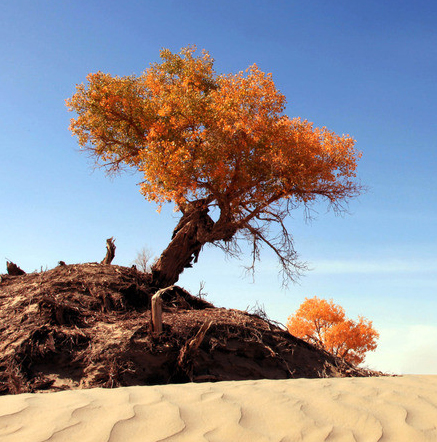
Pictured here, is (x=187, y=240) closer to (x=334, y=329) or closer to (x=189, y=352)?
(x=189, y=352)

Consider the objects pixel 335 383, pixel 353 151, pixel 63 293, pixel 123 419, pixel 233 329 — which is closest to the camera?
pixel 123 419

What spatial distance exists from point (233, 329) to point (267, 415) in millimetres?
7152

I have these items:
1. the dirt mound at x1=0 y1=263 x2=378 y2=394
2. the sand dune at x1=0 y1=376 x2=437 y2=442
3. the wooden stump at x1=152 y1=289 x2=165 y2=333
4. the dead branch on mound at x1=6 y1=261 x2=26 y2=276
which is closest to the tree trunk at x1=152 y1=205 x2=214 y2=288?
the dirt mound at x1=0 y1=263 x2=378 y2=394

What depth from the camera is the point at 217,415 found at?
3.45 metres

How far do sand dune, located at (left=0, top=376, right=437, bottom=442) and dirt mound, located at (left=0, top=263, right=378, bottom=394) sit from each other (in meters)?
4.61

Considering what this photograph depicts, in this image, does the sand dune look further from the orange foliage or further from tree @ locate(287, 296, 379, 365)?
tree @ locate(287, 296, 379, 365)

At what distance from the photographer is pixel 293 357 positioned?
10.9 meters

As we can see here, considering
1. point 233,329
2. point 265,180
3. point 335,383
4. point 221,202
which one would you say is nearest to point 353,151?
point 265,180

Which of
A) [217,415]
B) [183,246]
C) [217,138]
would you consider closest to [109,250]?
[183,246]

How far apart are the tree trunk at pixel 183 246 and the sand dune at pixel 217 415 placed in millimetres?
9583

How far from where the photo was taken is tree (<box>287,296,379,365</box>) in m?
26.8

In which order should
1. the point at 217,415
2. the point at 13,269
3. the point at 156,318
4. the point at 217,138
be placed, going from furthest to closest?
the point at 13,269 → the point at 217,138 → the point at 156,318 → the point at 217,415

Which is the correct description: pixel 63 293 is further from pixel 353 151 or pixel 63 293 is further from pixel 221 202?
pixel 353 151

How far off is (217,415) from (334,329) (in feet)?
82.3
